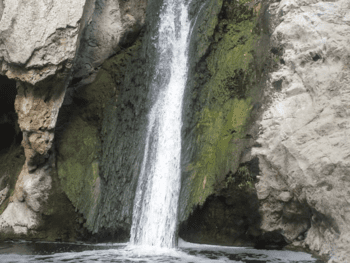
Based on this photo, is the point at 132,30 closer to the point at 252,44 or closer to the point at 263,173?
the point at 252,44

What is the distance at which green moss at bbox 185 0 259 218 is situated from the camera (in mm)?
6805

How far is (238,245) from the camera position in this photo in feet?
21.4

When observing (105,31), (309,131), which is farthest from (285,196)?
(105,31)

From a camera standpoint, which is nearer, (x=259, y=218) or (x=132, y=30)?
(x=259, y=218)

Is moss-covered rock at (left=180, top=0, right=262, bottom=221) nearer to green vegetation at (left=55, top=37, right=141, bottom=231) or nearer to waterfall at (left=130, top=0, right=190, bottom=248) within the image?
waterfall at (left=130, top=0, right=190, bottom=248)

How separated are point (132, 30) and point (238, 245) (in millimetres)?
6072

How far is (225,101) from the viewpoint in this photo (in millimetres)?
7488

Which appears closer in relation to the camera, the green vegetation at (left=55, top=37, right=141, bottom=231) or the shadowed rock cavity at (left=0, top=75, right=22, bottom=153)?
the green vegetation at (left=55, top=37, right=141, bottom=231)

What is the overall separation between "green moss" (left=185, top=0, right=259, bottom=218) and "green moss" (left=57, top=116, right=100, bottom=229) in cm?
245

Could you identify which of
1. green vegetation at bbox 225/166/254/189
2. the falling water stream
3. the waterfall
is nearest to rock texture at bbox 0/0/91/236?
the falling water stream

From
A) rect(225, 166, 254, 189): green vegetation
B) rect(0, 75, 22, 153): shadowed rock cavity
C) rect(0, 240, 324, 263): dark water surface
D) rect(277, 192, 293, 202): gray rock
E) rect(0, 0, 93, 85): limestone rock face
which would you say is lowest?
rect(0, 240, 324, 263): dark water surface

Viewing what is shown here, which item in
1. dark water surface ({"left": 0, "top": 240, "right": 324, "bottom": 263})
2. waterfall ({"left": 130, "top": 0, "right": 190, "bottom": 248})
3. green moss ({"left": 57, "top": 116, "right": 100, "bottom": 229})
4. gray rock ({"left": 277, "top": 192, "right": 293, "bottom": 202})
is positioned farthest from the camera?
green moss ({"left": 57, "top": 116, "right": 100, "bottom": 229})

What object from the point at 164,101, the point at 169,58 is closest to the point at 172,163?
the point at 164,101

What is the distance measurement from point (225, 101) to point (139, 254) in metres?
3.88
